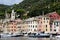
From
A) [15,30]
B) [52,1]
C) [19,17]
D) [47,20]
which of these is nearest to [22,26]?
[15,30]

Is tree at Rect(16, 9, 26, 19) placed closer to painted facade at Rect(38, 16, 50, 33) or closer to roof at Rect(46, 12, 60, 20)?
roof at Rect(46, 12, 60, 20)

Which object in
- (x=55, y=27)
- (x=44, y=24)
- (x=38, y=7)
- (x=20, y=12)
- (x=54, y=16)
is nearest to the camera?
(x=55, y=27)

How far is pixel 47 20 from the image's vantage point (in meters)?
65.5

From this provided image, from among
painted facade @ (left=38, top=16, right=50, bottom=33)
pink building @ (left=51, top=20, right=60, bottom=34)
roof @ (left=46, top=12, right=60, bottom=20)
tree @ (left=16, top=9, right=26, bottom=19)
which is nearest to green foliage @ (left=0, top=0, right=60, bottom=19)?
tree @ (left=16, top=9, right=26, bottom=19)

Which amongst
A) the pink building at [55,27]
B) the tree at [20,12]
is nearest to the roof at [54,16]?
the pink building at [55,27]

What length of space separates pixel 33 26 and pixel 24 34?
3.53m

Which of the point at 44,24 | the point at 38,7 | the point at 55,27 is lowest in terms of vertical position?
the point at 55,27

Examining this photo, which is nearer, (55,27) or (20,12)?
(55,27)

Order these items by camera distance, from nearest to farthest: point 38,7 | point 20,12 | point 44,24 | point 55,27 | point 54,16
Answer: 1. point 55,27
2. point 44,24
3. point 54,16
4. point 38,7
5. point 20,12

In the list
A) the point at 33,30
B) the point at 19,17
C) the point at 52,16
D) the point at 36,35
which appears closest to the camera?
the point at 36,35

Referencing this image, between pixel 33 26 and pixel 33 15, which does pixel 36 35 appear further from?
pixel 33 15

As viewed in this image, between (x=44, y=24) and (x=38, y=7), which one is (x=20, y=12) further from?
(x=44, y=24)

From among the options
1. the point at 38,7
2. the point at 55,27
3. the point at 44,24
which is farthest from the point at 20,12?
the point at 55,27

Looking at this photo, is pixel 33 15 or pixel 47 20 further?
pixel 33 15
